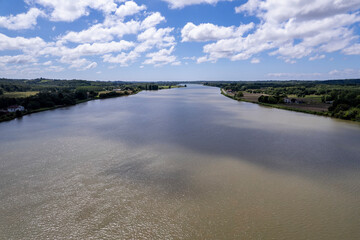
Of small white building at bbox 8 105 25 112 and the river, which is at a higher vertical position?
small white building at bbox 8 105 25 112

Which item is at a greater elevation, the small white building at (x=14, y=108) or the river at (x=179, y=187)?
the small white building at (x=14, y=108)

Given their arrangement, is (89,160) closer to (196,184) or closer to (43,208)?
(43,208)

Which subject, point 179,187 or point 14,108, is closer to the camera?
point 179,187

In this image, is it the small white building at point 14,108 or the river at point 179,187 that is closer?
the river at point 179,187

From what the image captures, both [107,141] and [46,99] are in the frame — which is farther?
[46,99]

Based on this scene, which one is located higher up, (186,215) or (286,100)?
(286,100)

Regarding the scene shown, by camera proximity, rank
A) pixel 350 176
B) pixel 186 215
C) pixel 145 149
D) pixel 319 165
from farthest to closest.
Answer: pixel 145 149 < pixel 319 165 < pixel 350 176 < pixel 186 215

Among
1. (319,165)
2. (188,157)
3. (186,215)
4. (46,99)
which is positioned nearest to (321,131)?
(319,165)

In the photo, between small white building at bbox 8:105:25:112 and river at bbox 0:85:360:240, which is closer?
river at bbox 0:85:360:240
